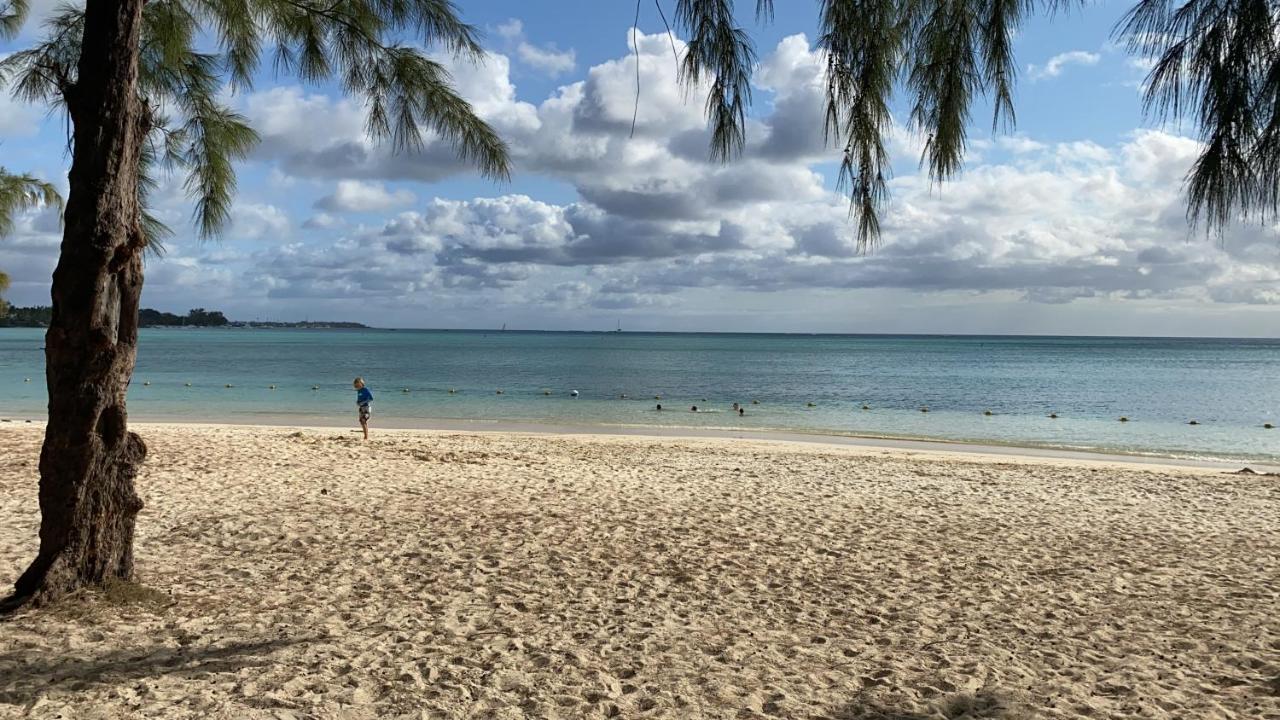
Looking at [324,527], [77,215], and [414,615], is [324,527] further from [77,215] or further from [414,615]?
[77,215]

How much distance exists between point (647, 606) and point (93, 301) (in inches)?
160

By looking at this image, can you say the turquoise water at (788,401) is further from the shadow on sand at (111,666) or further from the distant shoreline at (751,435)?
the shadow on sand at (111,666)

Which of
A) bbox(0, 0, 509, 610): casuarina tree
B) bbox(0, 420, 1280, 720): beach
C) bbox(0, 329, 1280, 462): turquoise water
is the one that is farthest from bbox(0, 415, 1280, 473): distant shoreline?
bbox(0, 0, 509, 610): casuarina tree

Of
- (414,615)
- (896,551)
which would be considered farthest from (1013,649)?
(414,615)

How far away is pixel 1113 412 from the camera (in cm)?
3212

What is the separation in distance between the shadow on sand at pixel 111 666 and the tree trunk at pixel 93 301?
0.81 metres

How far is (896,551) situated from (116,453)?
6.36 meters

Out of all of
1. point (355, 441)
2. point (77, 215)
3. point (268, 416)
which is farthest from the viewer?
point (268, 416)

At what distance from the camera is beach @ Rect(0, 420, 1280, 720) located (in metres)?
4.07

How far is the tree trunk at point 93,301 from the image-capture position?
14.6 ft

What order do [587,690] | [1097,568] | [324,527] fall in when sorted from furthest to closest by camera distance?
[324,527]
[1097,568]
[587,690]

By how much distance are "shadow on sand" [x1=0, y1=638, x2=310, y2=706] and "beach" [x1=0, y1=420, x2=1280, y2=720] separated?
0.05 ft

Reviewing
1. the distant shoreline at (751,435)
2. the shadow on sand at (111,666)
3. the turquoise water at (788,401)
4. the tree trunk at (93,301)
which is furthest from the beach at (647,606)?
the turquoise water at (788,401)

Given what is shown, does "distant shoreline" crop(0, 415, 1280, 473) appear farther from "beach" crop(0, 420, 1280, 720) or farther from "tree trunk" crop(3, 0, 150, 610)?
"tree trunk" crop(3, 0, 150, 610)
